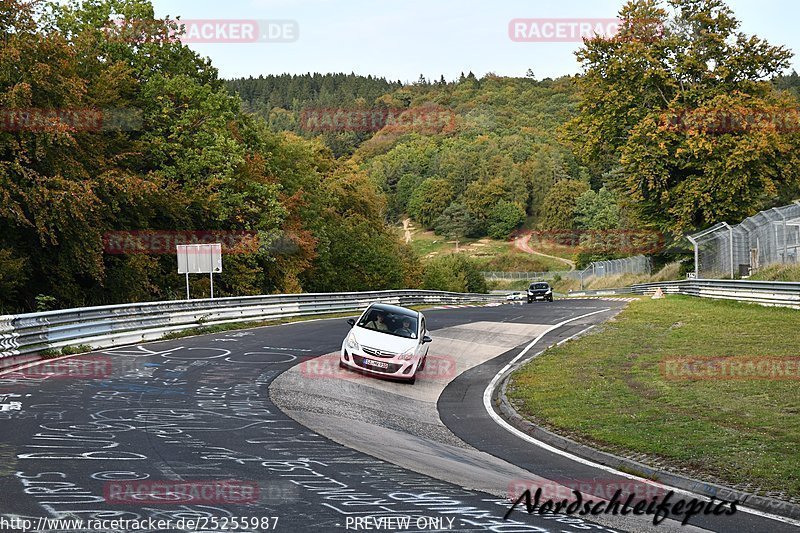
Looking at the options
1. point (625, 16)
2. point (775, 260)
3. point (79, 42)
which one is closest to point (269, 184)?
point (79, 42)

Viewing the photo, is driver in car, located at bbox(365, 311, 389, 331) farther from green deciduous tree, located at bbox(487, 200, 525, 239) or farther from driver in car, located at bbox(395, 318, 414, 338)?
green deciduous tree, located at bbox(487, 200, 525, 239)

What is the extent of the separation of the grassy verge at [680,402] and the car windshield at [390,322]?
2.60 m

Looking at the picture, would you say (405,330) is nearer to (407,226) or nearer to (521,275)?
(521,275)

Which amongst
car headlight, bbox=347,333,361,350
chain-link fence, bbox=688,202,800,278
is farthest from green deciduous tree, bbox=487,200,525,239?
car headlight, bbox=347,333,361,350

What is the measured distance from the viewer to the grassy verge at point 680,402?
1017cm

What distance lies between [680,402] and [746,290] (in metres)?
20.7

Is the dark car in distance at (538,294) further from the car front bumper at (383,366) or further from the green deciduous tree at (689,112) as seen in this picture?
the car front bumper at (383,366)

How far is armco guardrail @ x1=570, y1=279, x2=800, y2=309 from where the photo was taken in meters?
28.7

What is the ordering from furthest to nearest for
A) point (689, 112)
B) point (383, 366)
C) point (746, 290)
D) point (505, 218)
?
point (505, 218), point (689, 112), point (746, 290), point (383, 366)

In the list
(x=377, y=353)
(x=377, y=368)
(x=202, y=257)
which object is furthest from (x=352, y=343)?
(x=202, y=257)

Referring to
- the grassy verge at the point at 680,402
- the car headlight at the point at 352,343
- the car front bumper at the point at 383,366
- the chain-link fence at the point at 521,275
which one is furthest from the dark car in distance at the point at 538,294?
the chain-link fence at the point at 521,275

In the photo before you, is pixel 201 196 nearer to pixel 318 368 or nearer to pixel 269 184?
pixel 269 184

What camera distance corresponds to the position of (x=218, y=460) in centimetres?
938

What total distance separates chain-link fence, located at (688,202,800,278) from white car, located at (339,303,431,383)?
18.6 m
